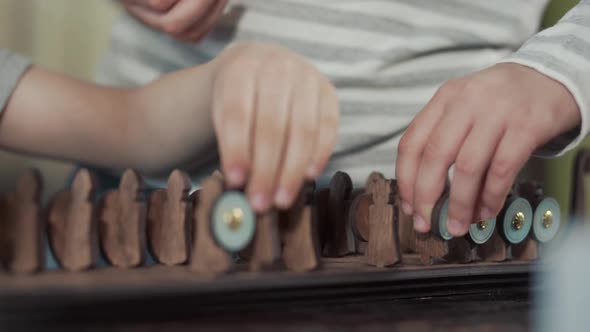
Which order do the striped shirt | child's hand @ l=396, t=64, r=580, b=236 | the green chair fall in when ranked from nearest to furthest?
child's hand @ l=396, t=64, r=580, b=236 < the striped shirt < the green chair

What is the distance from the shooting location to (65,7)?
0.51m

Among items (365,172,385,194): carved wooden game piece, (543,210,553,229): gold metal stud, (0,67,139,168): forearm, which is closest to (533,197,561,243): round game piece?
(543,210,553,229): gold metal stud

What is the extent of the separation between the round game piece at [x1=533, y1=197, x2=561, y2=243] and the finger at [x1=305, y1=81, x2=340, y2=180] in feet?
0.53

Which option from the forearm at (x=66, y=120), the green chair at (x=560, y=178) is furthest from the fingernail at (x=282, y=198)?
the green chair at (x=560, y=178)

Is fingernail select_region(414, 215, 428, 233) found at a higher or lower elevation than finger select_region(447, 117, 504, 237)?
lower

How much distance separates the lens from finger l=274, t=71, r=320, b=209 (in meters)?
0.26

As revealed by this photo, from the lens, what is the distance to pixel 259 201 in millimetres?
251

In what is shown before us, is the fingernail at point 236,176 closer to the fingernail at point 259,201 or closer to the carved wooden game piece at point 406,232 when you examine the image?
the fingernail at point 259,201

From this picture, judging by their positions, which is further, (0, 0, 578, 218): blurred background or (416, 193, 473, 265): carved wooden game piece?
(0, 0, 578, 218): blurred background

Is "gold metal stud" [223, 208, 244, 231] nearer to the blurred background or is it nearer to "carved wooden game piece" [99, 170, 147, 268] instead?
"carved wooden game piece" [99, 170, 147, 268]

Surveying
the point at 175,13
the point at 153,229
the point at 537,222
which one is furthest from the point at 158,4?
the point at 537,222

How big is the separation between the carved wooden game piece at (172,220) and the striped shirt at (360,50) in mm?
168

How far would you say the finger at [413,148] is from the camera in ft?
1.07

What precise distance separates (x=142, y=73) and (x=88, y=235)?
0.77 ft
